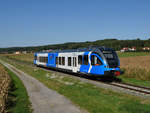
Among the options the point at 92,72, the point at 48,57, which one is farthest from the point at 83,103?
the point at 48,57

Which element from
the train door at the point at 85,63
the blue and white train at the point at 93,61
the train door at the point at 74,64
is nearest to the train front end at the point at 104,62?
the blue and white train at the point at 93,61

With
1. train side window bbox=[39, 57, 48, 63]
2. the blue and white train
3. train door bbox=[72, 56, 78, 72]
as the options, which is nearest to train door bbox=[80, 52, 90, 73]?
the blue and white train

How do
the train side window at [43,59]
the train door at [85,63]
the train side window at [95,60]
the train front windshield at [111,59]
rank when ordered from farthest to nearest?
1. the train side window at [43,59]
2. the train door at [85,63]
3. the train side window at [95,60]
4. the train front windshield at [111,59]

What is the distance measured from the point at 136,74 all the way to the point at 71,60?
26.3 ft

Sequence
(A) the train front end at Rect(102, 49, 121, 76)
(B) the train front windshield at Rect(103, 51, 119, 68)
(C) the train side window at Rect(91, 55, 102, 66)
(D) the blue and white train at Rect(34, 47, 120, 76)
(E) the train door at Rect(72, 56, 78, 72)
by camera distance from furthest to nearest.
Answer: (E) the train door at Rect(72, 56, 78, 72)
(C) the train side window at Rect(91, 55, 102, 66)
(B) the train front windshield at Rect(103, 51, 119, 68)
(D) the blue and white train at Rect(34, 47, 120, 76)
(A) the train front end at Rect(102, 49, 121, 76)

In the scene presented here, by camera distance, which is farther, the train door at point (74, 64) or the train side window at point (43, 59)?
the train side window at point (43, 59)

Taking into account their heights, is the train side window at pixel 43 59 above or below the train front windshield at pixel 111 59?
below

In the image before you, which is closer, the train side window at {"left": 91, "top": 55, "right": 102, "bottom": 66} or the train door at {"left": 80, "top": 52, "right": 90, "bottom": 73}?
the train side window at {"left": 91, "top": 55, "right": 102, "bottom": 66}

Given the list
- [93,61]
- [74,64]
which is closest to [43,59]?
[74,64]

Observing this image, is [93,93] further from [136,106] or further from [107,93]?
[136,106]

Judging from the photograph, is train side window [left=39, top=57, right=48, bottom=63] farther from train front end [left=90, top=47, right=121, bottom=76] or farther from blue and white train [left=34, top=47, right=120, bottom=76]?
train front end [left=90, top=47, right=121, bottom=76]

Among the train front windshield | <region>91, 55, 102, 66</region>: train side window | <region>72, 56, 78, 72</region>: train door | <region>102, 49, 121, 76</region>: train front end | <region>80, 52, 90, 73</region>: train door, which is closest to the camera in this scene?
<region>102, 49, 121, 76</region>: train front end

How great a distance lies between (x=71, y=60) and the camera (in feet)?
79.9

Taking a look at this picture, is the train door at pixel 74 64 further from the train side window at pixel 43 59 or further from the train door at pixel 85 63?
the train side window at pixel 43 59
